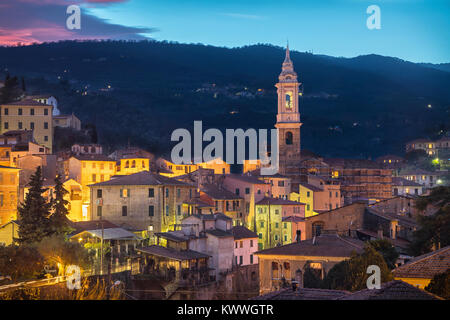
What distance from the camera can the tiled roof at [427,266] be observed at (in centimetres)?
2453

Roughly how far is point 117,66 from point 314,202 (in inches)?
4549

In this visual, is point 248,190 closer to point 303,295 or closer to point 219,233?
point 219,233

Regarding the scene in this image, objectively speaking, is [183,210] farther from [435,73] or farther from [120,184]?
[435,73]

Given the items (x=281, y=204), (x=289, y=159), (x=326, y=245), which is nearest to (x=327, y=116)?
(x=289, y=159)

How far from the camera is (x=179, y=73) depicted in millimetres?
183000

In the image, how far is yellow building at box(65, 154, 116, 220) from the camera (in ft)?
186

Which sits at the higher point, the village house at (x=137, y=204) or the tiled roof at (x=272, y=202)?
the village house at (x=137, y=204)

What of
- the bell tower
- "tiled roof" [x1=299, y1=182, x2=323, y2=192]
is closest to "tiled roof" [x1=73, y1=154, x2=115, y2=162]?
"tiled roof" [x1=299, y1=182, x2=323, y2=192]

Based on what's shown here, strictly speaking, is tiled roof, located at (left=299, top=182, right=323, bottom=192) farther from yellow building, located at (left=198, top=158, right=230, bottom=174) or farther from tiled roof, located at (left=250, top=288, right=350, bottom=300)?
tiled roof, located at (left=250, top=288, right=350, bottom=300)

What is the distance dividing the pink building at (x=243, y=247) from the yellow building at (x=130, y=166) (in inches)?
540

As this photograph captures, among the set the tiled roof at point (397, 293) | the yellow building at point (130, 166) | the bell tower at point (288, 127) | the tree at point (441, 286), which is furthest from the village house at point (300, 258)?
the bell tower at point (288, 127)

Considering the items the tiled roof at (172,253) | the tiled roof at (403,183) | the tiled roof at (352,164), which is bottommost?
the tiled roof at (403,183)

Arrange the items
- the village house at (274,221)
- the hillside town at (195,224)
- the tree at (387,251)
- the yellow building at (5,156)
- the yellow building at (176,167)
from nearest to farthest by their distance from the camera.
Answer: the tree at (387,251)
the hillside town at (195,224)
the yellow building at (5,156)
the village house at (274,221)
the yellow building at (176,167)

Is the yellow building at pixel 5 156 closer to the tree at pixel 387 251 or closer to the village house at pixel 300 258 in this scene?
the village house at pixel 300 258
